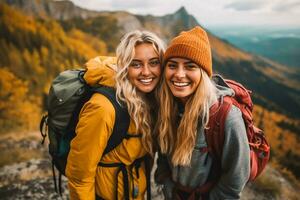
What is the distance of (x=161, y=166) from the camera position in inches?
98.3

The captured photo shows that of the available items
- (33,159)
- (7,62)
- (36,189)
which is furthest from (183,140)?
(7,62)

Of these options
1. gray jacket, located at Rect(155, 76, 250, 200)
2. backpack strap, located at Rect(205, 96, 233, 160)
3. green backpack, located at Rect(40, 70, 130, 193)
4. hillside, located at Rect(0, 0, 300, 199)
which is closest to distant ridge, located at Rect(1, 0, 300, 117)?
hillside, located at Rect(0, 0, 300, 199)

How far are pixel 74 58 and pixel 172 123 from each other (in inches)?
896

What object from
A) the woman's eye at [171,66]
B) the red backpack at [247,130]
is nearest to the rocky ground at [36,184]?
the red backpack at [247,130]

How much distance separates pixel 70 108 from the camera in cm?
221

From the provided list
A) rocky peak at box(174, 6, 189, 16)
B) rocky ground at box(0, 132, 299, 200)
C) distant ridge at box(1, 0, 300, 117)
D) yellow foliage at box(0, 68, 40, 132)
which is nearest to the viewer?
rocky ground at box(0, 132, 299, 200)

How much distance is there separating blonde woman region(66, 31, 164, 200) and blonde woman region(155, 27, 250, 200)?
171 mm

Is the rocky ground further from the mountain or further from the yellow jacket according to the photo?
the mountain

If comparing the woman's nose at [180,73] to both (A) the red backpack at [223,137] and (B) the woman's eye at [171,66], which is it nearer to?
(B) the woman's eye at [171,66]

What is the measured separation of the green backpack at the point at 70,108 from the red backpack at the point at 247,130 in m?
0.69

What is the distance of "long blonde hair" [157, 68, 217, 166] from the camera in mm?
2031

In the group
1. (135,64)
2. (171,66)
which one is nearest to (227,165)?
(171,66)

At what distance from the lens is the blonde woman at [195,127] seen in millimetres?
1918

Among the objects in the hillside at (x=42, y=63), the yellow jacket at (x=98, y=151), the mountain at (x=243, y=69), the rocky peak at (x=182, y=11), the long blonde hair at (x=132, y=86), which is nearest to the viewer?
the yellow jacket at (x=98, y=151)
